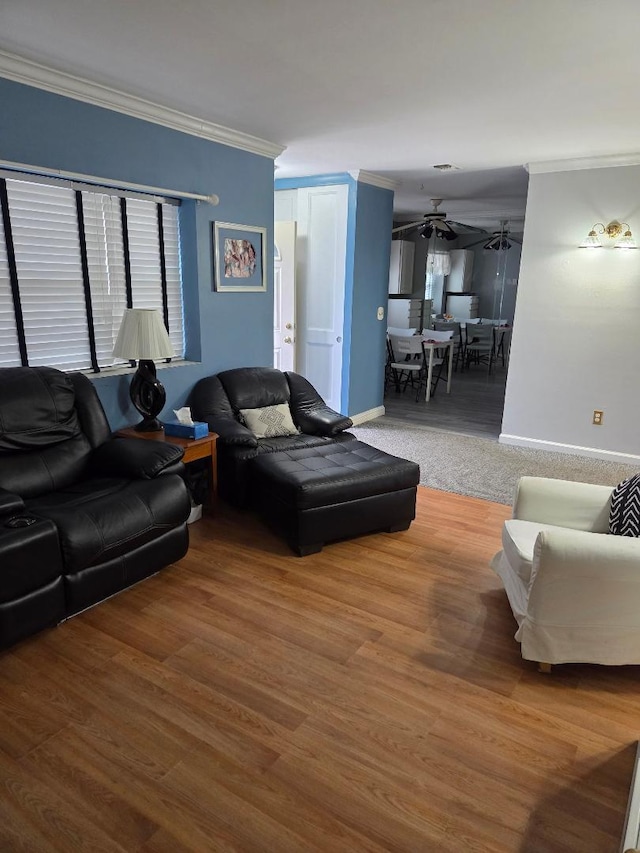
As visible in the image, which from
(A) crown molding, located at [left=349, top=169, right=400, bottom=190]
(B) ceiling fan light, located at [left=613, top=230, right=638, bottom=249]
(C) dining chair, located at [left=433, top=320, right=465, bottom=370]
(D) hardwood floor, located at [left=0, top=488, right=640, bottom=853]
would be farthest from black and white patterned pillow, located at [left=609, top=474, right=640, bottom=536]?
(C) dining chair, located at [left=433, top=320, right=465, bottom=370]

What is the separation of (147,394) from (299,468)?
105cm

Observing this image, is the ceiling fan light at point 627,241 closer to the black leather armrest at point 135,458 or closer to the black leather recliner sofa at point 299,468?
the black leather recliner sofa at point 299,468

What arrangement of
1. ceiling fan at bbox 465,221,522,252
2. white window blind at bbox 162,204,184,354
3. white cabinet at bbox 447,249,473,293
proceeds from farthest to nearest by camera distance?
white cabinet at bbox 447,249,473,293
ceiling fan at bbox 465,221,522,252
white window blind at bbox 162,204,184,354

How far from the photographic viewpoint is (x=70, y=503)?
261 centimetres

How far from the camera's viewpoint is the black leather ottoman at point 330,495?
122 inches

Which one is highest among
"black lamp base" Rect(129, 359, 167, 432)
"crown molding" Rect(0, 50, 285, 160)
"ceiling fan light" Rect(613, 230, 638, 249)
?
"crown molding" Rect(0, 50, 285, 160)

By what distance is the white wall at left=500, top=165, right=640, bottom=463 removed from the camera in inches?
181

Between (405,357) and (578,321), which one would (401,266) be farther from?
(578,321)

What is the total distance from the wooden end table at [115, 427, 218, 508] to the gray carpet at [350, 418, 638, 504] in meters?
1.67

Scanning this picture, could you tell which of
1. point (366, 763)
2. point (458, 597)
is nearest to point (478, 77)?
point (458, 597)

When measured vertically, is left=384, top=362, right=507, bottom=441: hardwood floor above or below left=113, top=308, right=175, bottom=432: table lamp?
below

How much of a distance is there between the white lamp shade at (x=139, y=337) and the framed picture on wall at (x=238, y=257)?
0.93 m

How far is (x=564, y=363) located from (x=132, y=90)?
3.95m

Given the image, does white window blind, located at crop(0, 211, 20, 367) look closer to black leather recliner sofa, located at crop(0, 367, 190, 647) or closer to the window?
the window
